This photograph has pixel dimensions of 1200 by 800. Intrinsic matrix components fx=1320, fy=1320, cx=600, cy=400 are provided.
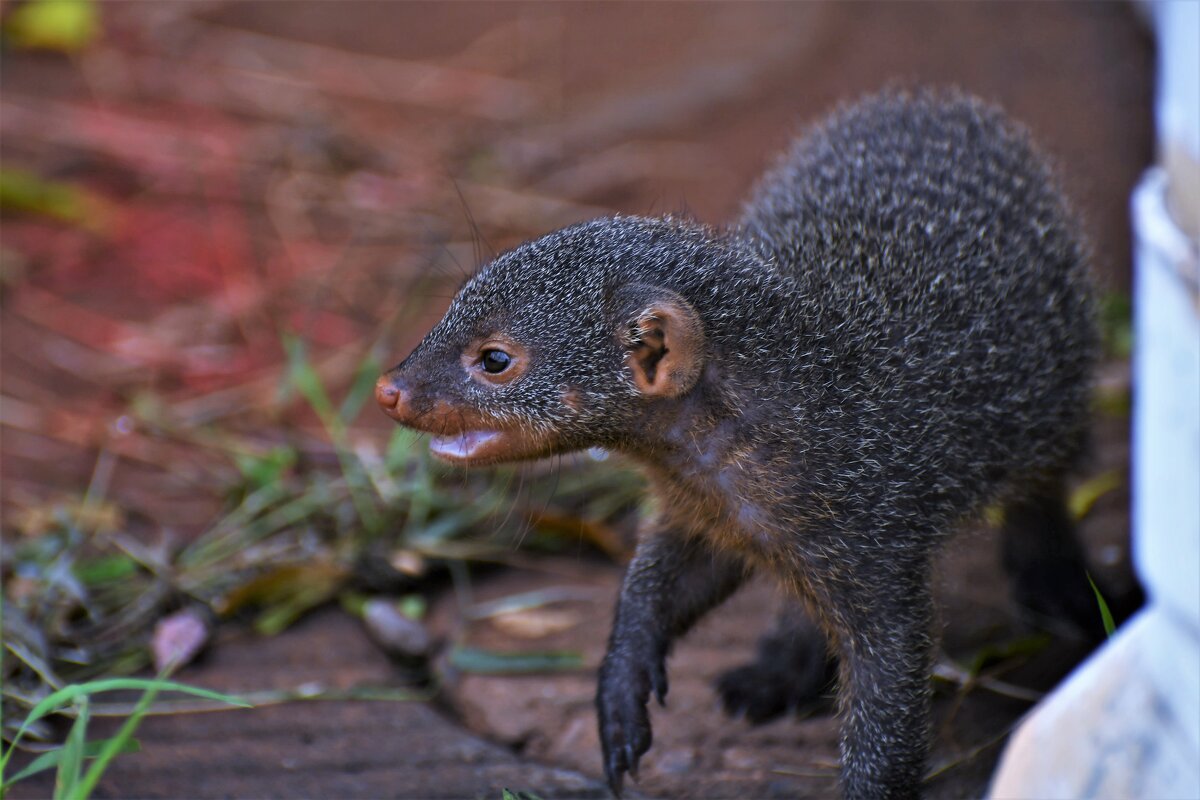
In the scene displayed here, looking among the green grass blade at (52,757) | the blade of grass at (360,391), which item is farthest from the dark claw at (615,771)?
the blade of grass at (360,391)

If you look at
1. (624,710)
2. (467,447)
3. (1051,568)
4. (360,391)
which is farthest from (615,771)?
(360,391)

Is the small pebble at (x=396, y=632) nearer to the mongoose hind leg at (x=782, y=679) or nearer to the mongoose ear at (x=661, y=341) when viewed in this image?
the mongoose hind leg at (x=782, y=679)

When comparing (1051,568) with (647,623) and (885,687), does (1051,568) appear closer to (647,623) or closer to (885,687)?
(885,687)

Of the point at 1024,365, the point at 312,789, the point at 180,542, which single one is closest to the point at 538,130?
the point at 180,542

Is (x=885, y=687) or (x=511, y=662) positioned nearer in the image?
(x=885, y=687)

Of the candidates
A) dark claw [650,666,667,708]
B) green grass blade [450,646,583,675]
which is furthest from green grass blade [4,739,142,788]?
dark claw [650,666,667,708]

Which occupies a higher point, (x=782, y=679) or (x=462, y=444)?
(x=462, y=444)
